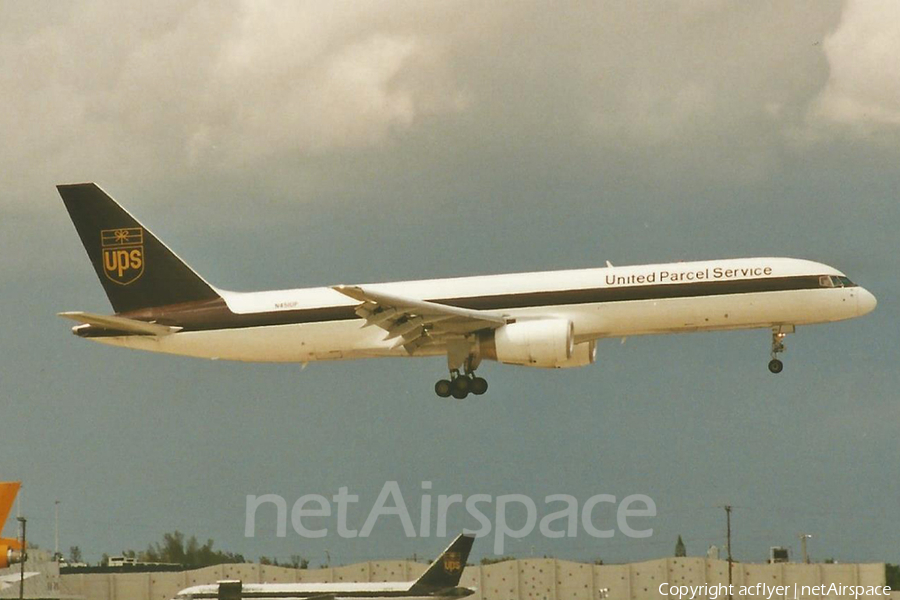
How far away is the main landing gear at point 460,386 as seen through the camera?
5794cm

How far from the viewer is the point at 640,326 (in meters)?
55.1

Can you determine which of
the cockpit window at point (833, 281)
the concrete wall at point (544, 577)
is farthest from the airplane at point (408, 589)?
the cockpit window at point (833, 281)

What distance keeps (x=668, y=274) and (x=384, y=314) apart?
1064 centimetres

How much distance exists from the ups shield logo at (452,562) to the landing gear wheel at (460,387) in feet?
38.7

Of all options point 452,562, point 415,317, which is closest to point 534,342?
point 415,317

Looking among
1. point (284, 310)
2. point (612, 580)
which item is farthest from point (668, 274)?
point (612, 580)

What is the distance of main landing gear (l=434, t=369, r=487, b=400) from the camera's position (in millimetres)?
57938

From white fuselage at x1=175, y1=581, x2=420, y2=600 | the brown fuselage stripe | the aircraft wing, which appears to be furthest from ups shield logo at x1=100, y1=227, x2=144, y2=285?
white fuselage at x1=175, y1=581, x2=420, y2=600

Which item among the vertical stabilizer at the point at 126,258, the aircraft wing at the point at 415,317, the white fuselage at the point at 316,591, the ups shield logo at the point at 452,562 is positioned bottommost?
the white fuselage at the point at 316,591

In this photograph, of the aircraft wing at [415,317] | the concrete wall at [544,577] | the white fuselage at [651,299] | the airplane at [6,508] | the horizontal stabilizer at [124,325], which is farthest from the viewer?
the concrete wall at [544,577]

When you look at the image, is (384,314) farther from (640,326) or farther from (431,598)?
(431,598)

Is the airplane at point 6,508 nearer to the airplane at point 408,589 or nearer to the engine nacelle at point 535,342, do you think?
the engine nacelle at point 535,342

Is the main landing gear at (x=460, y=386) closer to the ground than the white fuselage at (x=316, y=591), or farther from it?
farther from it

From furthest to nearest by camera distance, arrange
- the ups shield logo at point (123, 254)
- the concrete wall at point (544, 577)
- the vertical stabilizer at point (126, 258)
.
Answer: the concrete wall at point (544, 577) → the ups shield logo at point (123, 254) → the vertical stabilizer at point (126, 258)
